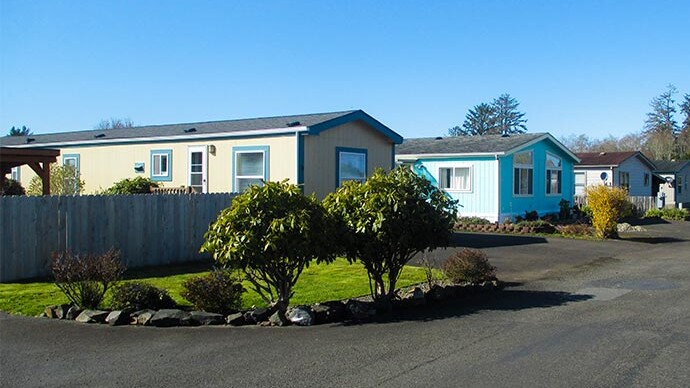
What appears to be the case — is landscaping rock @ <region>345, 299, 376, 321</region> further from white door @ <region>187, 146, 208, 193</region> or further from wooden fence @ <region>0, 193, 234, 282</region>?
white door @ <region>187, 146, 208, 193</region>

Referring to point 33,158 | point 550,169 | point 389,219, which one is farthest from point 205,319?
point 550,169

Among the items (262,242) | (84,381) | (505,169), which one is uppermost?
(505,169)

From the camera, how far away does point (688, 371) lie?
20.5ft

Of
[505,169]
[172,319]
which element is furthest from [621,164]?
[172,319]

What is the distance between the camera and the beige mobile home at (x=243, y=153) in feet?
60.0

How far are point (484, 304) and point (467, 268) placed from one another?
1425 millimetres

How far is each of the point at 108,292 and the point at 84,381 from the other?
407 cm

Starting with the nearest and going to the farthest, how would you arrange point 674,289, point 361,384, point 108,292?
point 361,384, point 108,292, point 674,289

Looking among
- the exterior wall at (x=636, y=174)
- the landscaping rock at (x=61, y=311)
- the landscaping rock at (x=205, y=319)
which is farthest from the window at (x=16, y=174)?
the exterior wall at (x=636, y=174)

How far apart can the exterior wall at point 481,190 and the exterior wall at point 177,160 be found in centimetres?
937

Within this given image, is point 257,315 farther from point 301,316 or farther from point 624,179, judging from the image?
point 624,179

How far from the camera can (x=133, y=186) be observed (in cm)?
1989

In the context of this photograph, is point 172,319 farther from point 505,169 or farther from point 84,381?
point 505,169

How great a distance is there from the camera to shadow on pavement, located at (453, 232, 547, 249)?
63.0ft
